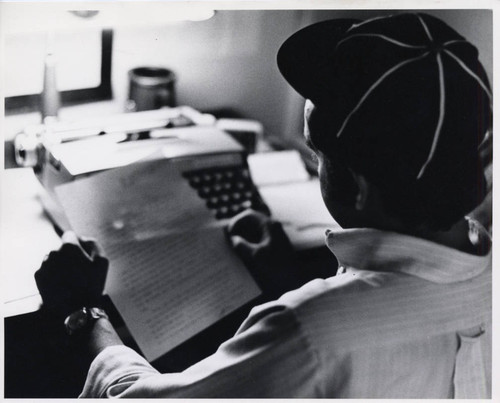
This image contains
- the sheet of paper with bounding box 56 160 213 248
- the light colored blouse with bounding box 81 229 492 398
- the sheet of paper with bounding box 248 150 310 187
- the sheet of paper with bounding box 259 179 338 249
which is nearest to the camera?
the light colored blouse with bounding box 81 229 492 398

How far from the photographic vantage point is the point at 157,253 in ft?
3.23

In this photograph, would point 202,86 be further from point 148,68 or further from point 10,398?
point 10,398

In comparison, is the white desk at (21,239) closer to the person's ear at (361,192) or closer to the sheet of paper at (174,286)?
the sheet of paper at (174,286)

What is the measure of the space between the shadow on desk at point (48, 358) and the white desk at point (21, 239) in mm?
34

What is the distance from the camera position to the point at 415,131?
0.65 m

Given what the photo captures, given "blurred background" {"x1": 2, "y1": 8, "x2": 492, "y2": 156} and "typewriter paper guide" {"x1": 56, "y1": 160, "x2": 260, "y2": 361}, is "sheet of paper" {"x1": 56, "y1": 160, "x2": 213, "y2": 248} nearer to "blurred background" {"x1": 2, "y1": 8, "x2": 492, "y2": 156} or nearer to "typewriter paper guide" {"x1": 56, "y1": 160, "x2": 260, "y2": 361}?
"typewriter paper guide" {"x1": 56, "y1": 160, "x2": 260, "y2": 361}

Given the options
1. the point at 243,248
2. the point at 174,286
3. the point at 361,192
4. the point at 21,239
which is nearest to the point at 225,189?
the point at 243,248

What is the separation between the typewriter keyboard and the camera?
1.11 meters

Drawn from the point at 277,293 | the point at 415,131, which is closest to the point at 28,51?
the point at 277,293

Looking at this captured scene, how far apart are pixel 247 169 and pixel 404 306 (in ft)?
1.89

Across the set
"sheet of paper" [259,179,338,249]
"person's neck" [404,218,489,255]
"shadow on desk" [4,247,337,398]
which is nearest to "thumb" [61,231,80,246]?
"shadow on desk" [4,247,337,398]

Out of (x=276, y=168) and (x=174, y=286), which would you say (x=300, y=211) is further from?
(x=174, y=286)

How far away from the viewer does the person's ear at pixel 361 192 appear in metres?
0.69

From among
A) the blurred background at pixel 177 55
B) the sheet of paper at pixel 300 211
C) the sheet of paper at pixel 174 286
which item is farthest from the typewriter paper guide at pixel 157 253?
the blurred background at pixel 177 55
